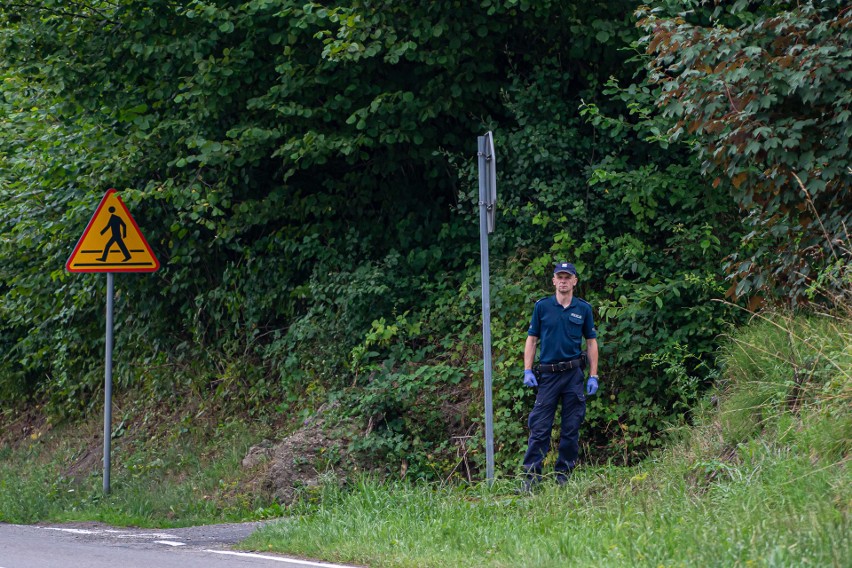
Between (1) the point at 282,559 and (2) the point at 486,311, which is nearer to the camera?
(1) the point at 282,559

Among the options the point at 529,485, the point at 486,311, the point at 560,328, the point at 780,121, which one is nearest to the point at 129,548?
the point at 529,485

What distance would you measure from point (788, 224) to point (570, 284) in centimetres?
194

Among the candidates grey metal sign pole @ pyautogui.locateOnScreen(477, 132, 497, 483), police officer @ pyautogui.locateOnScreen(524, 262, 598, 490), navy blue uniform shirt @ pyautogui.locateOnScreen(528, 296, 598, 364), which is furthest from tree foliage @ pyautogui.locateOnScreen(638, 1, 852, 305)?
grey metal sign pole @ pyautogui.locateOnScreen(477, 132, 497, 483)

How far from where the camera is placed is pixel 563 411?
9.82 metres

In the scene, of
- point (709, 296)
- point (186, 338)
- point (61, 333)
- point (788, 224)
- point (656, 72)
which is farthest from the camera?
point (61, 333)

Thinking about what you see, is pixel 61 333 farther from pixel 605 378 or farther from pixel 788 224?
pixel 788 224

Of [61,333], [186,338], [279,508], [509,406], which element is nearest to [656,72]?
[509,406]

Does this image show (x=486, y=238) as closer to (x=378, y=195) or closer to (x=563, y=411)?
(x=563, y=411)

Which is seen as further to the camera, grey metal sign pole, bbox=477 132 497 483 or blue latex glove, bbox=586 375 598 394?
blue latex glove, bbox=586 375 598 394

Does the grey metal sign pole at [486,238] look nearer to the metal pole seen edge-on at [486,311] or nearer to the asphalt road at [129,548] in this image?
the metal pole seen edge-on at [486,311]

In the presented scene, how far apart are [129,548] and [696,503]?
4.53 meters

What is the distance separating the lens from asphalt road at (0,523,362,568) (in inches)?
301

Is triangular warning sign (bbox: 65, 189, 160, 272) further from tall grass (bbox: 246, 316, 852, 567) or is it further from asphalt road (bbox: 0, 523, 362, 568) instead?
tall grass (bbox: 246, 316, 852, 567)

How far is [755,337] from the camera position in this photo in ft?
30.7
